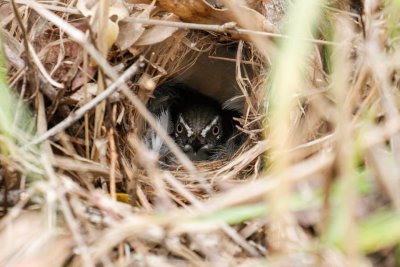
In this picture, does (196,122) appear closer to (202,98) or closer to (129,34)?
(202,98)

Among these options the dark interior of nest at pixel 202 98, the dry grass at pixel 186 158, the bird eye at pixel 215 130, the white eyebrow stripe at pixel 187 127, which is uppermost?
the dry grass at pixel 186 158

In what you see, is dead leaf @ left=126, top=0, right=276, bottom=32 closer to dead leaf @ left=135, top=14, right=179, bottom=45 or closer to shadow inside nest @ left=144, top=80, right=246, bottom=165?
dead leaf @ left=135, top=14, right=179, bottom=45

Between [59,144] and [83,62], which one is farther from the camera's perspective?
[83,62]

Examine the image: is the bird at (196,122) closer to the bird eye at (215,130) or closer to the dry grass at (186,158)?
the bird eye at (215,130)

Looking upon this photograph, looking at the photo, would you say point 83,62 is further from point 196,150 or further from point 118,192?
point 196,150

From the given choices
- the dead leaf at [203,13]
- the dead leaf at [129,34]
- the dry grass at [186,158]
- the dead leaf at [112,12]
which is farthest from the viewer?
the dead leaf at [203,13]

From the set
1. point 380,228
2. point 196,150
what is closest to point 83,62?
point 380,228

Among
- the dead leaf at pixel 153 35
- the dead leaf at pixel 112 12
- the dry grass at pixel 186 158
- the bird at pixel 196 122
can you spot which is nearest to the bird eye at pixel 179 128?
the bird at pixel 196 122
